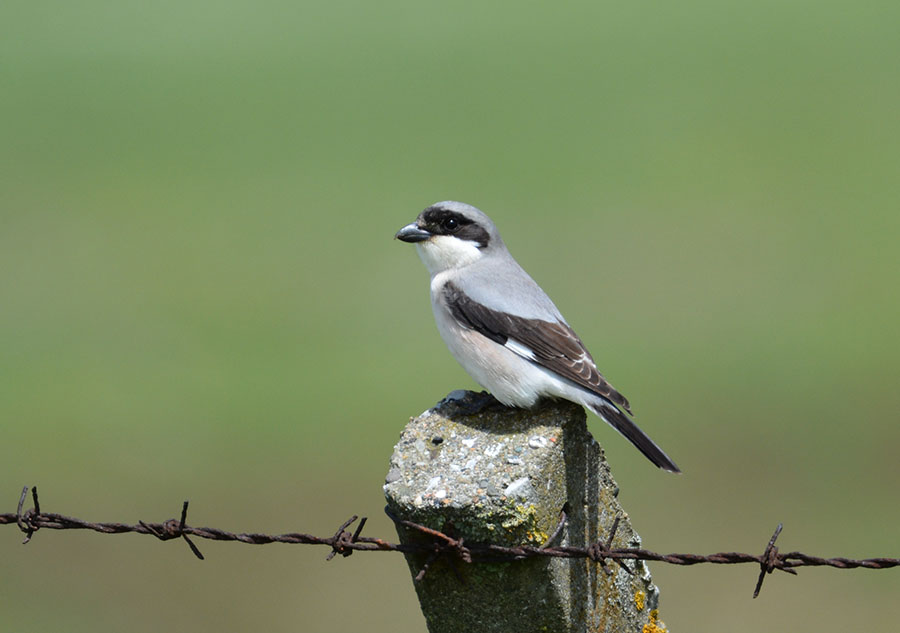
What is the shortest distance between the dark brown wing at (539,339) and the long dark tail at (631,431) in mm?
50

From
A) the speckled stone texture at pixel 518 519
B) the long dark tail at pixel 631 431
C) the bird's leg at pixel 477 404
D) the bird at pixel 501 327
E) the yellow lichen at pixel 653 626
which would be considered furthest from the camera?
the bird at pixel 501 327

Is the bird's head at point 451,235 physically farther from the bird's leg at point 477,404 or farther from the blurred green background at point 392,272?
the blurred green background at point 392,272

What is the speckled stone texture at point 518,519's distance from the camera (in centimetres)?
312

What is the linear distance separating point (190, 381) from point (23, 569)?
5.62 m

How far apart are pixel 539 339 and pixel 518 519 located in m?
1.53

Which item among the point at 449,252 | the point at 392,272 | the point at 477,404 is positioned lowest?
the point at 392,272

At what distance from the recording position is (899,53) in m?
28.5

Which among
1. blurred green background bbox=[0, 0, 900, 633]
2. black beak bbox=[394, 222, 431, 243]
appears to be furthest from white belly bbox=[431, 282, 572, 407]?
blurred green background bbox=[0, 0, 900, 633]

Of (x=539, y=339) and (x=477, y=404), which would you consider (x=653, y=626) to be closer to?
(x=477, y=404)

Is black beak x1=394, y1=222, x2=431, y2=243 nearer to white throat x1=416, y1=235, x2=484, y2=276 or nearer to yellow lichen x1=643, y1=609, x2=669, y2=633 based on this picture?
white throat x1=416, y1=235, x2=484, y2=276

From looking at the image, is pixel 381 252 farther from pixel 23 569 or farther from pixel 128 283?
pixel 23 569

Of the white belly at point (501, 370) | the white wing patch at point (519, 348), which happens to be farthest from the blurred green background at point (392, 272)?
the white wing patch at point (519, 348)

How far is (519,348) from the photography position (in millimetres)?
4512

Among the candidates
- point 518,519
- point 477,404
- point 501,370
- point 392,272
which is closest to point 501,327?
point 501,370
